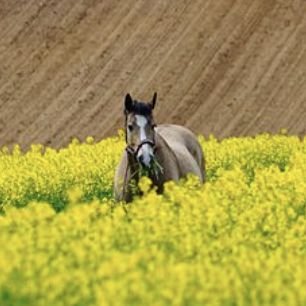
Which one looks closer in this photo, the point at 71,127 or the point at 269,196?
the point at 269,196

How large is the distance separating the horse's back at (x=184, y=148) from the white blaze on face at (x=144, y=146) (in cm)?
147

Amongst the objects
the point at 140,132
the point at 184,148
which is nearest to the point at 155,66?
the point at 184,148

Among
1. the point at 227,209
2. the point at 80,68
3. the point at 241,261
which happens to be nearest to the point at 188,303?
the point at 241,261

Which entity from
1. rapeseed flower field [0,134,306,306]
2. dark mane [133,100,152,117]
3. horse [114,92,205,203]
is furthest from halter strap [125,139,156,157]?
rapeseed flower field [0,134,306,306]

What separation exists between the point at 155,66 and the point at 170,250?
3355 cm

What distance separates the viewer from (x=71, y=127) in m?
40.2

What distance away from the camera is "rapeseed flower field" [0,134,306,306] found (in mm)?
6188

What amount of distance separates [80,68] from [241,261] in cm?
3560

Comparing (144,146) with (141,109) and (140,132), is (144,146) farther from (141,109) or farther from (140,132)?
(141,109)

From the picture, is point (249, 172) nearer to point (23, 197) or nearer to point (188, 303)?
point (23, 197)

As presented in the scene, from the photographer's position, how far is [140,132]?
42.5 ft

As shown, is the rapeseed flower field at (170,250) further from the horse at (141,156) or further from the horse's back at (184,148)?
the horse's back at (184,148)

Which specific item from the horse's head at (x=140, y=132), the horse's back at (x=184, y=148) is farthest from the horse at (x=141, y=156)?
the horse's back at (x=184, y=148)

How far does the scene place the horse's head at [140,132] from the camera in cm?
1280
